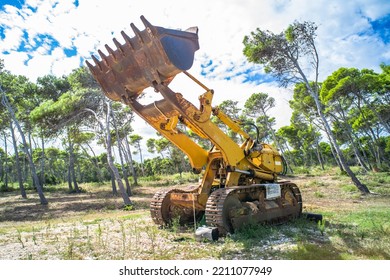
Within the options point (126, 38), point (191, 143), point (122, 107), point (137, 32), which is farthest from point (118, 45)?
point (122, 107)

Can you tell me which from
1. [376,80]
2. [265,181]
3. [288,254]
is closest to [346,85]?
[376,80]

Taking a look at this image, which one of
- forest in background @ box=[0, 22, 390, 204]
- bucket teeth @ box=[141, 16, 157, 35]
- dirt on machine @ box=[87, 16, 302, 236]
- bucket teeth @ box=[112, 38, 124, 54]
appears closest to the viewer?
bucket teeth @ box=[141, 16, 157, 35]

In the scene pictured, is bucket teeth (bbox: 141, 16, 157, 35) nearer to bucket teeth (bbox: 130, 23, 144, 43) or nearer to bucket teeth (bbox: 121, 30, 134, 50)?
bucket teeth (bbox: 130, 23, 144, 43)

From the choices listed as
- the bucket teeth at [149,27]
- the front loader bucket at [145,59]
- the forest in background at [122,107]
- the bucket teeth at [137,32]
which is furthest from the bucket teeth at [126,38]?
the forest in background at [122,107]

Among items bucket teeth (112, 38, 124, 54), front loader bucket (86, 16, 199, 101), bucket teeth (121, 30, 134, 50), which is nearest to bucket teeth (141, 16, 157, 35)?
front loader bucket (86, 16, 199, 101)

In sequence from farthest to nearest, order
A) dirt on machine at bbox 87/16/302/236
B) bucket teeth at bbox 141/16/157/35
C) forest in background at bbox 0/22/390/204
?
forest in background at bbox 0/22/390/204
dirt on machine at bbox 87/16/302/236
bucket teeth at bbox 141/16/157/35

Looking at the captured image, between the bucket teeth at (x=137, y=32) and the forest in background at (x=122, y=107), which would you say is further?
the forest in background at (x=122, y=107)

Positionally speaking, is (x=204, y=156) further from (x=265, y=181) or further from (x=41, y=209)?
(x=41, y=209)

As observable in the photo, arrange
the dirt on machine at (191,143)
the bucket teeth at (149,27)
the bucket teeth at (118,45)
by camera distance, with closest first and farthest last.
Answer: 1. the bucket teeth at (149,27)
2. the dirt on machine at (191,143)
3. the bucket teeth at (118,45)

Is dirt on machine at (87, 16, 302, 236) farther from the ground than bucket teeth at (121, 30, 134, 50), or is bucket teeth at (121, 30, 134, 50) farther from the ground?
bucket teeth at (121, 30, 134, 50)

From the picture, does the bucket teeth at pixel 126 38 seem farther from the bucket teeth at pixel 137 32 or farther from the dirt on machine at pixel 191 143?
the bucket teeth at pixel 137 32

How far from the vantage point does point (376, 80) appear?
1856 cm

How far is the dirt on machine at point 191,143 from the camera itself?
4.43 m

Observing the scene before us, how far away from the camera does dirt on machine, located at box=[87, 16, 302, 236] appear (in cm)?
443
